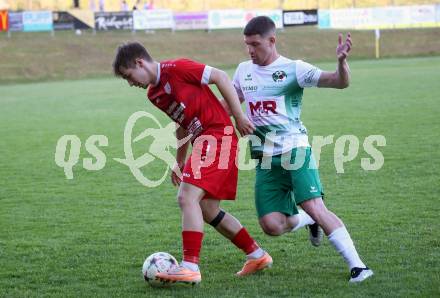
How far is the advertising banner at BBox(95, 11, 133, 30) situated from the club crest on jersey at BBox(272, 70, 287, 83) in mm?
39848

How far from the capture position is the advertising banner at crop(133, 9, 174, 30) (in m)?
45.2

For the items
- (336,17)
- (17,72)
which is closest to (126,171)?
(17,72)

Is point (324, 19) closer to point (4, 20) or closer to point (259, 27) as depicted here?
point (4, 20)

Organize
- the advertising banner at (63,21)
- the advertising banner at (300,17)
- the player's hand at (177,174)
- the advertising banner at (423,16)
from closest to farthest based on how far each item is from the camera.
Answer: the player's hand at (177,174)
the advertising banner at (63,21)
the advertising banner at (300,17)
the advertising banner at (423,16)

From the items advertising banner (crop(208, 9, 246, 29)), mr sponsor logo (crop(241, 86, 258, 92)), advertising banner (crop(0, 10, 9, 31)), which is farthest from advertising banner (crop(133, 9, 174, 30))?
mr sponsor logo (crop(241, 86, 258, 92))

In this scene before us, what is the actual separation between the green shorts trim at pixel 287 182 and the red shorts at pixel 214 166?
1.25 feet

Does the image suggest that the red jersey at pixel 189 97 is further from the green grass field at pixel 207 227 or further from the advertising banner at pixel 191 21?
the advertising banner at pixel 191 21

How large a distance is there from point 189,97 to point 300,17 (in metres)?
44.4

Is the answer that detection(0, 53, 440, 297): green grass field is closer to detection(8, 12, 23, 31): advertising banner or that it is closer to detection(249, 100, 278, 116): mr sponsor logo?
detection(249, 100, 278, 116): mr sponsor logo

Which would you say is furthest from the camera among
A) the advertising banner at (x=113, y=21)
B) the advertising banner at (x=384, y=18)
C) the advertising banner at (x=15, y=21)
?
the advertising banner at (x=384, y=18)

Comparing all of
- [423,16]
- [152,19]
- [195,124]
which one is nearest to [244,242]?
[195,124]

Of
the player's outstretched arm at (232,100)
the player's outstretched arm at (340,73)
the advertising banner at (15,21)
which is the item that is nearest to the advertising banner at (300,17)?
the advertising banner at (15,21)

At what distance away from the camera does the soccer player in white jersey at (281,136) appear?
5543 millimetres

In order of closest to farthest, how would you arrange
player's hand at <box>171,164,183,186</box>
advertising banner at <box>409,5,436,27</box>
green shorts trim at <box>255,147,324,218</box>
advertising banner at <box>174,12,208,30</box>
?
1. green shorts trim at <box>255,147,324,218</box>
2. player's hand at <box>171,164,183,186</box>
3. advertising banner at <box>174,12,208,30</box>
4. advertising banner at <box>409,5,436,27</box>
